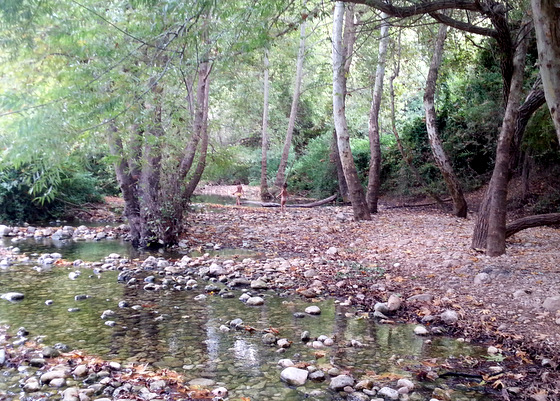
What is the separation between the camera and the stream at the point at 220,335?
3979mm

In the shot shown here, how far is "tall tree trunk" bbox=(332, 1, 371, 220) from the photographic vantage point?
38.5ft

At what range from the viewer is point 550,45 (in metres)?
3.98

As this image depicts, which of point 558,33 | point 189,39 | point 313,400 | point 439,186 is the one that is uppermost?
point 189,39

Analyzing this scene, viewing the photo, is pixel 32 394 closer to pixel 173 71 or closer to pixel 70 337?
pixel 70 337

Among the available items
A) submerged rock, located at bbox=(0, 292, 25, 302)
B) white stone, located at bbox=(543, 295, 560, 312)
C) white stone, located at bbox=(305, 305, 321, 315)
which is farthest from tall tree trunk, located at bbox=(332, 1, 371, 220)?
submerged rock, located at bbox=(0, 292, 25, 302)

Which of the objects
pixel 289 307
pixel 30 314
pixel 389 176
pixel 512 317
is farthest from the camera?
pixel 389 176

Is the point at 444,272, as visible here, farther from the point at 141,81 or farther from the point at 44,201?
the point at 44,201

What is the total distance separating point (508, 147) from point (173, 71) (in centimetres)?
495

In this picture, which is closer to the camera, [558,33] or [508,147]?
[558,33]

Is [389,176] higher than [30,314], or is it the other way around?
[389,176]

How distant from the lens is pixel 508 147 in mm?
7090

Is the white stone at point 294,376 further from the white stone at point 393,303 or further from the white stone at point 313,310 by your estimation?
the white stone at point 393,303

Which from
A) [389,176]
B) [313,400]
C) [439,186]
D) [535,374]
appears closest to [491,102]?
[439,186]

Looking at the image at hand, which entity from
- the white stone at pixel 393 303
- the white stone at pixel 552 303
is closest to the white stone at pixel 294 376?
the white stone at pixel 393 303
